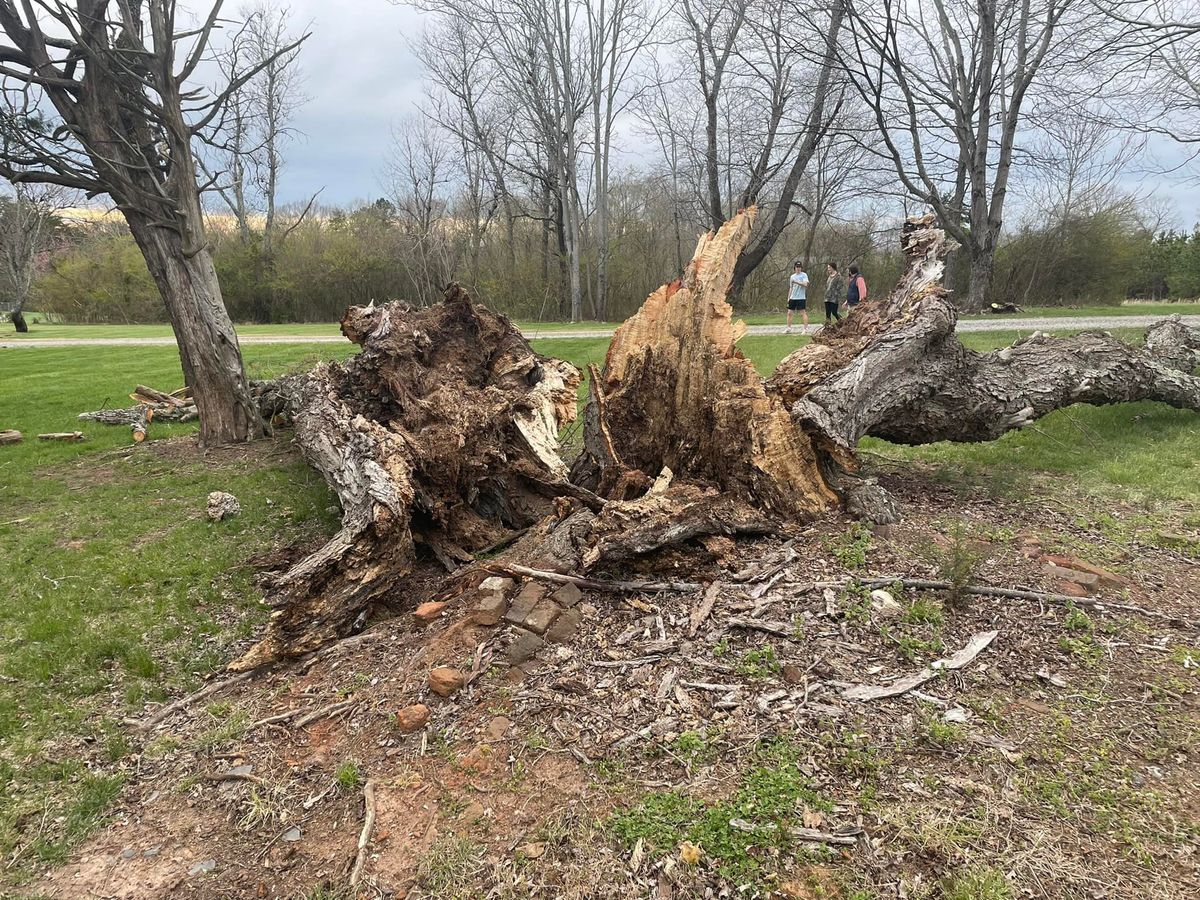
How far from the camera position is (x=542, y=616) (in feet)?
10.3

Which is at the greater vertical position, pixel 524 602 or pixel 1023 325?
pixel 1023 325

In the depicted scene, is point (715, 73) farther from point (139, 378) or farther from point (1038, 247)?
point (139, 378)

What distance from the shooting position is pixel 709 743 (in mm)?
2371

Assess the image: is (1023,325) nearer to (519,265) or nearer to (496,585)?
(496,585)

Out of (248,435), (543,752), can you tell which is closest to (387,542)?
(543,752)

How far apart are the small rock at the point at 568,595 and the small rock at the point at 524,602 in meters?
0.09

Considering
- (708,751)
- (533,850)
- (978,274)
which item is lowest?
(533,850)

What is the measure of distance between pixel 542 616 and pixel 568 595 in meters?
0.21

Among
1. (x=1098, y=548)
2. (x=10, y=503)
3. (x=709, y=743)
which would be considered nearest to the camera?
(x=709, y=743)

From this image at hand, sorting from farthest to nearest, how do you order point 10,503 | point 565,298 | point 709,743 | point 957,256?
point 565,298 < point 957,256 < point 10,503 < point 709,743

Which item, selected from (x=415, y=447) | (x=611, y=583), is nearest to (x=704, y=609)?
(x=611, y=583)

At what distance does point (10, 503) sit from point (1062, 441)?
33.0ft

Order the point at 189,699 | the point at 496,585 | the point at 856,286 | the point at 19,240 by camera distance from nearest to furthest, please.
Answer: the point at 189,699, the point at 496,585, the point at 856,286, the point at 19,240

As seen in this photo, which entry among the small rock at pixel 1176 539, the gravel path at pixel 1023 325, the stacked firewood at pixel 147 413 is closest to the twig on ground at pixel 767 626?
the small rock at pixel 1176 539
